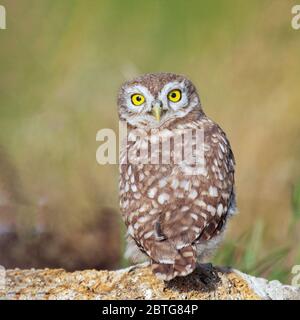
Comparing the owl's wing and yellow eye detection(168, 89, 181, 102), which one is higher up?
yellow eye detection(168, 89, 181, 102)

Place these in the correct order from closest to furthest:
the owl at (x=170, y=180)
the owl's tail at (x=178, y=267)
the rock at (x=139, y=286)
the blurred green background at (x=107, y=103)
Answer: the owl's tail at (x=178, y=267)
the owl at (x=170, y=180)
the rock at (x=139, y=286)
the blurred green background at (x=107, y=103)

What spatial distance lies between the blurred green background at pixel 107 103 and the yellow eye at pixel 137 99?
1.54 metres

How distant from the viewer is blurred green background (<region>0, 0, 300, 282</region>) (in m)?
7.85

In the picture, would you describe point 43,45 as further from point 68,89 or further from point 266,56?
point 266,56

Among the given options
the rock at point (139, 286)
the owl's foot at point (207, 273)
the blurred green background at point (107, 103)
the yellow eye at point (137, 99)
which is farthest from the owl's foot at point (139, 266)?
the blurred green background at point (107, 103)

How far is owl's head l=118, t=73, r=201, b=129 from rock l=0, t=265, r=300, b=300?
38.9 inches

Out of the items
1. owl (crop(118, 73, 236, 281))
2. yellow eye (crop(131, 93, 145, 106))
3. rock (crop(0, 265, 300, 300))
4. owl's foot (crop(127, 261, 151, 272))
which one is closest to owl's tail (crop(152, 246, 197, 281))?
owl (crop(118, 73, 236, 281))

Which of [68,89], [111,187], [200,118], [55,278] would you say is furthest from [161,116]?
[68,89]

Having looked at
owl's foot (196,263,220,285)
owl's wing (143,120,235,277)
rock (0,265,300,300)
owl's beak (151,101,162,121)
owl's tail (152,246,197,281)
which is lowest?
rock (0,265,300,300)

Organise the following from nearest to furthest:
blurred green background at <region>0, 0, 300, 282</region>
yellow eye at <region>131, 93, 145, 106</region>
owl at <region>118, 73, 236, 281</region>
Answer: owl at <region>118, 73, 236, 281</region> < yellow eye at <region>131, 93, 145, 106</region> < blurred green background at <region>0, 0, 300, 282</region>

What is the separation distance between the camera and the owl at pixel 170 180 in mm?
5152

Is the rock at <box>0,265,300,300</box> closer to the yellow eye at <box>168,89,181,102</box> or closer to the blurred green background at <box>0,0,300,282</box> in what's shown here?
the yellow eye at <box>168,89,181,102</box>

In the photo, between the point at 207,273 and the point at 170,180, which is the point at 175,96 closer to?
the point at 170,180

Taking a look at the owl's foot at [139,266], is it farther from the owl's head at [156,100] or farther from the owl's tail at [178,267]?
the owl's head at [156,100]
